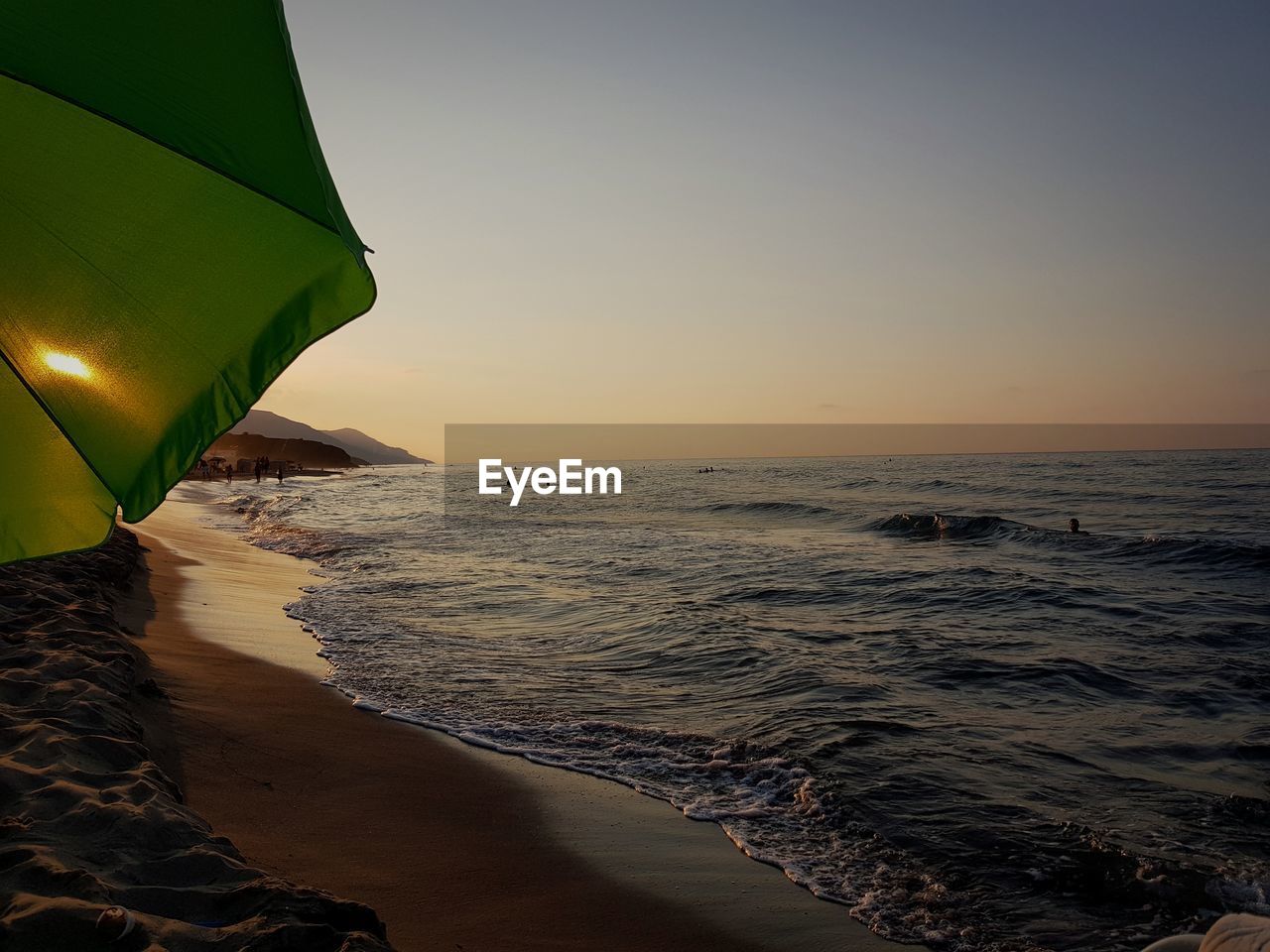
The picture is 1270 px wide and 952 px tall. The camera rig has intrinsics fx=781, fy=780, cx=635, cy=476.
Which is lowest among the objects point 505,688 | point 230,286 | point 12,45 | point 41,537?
point 505,688

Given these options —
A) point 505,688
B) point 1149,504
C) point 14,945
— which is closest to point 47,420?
point 14,945

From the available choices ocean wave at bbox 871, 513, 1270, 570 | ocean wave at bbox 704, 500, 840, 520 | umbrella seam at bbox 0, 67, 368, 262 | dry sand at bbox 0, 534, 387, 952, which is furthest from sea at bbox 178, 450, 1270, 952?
ocean wave at bbox 704, 500, 840, 520

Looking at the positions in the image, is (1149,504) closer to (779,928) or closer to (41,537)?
(779,928)

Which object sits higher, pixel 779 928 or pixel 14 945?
pixel 14 945

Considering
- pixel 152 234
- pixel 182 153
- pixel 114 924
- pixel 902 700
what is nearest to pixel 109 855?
pixel 114 924

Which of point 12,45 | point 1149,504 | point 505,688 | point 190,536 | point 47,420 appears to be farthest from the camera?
point 1149,504

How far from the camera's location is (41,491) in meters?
2.26

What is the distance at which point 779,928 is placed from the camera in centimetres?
402

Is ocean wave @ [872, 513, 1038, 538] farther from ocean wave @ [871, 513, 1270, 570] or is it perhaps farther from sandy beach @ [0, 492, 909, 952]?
sandy beach @ [0, 492, 909, 952]

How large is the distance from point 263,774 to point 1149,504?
3698 centimetres

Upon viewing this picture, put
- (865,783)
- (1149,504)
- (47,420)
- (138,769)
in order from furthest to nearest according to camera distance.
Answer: (1149,504), (865,783), (138,769), (47,420)

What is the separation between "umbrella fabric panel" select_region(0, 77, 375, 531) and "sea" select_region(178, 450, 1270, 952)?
407cm

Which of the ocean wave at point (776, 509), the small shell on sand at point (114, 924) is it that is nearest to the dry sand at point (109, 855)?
the small shell on sand at point (114, 924)

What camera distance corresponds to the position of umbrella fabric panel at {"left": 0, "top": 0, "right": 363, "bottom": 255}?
1.56 meters
